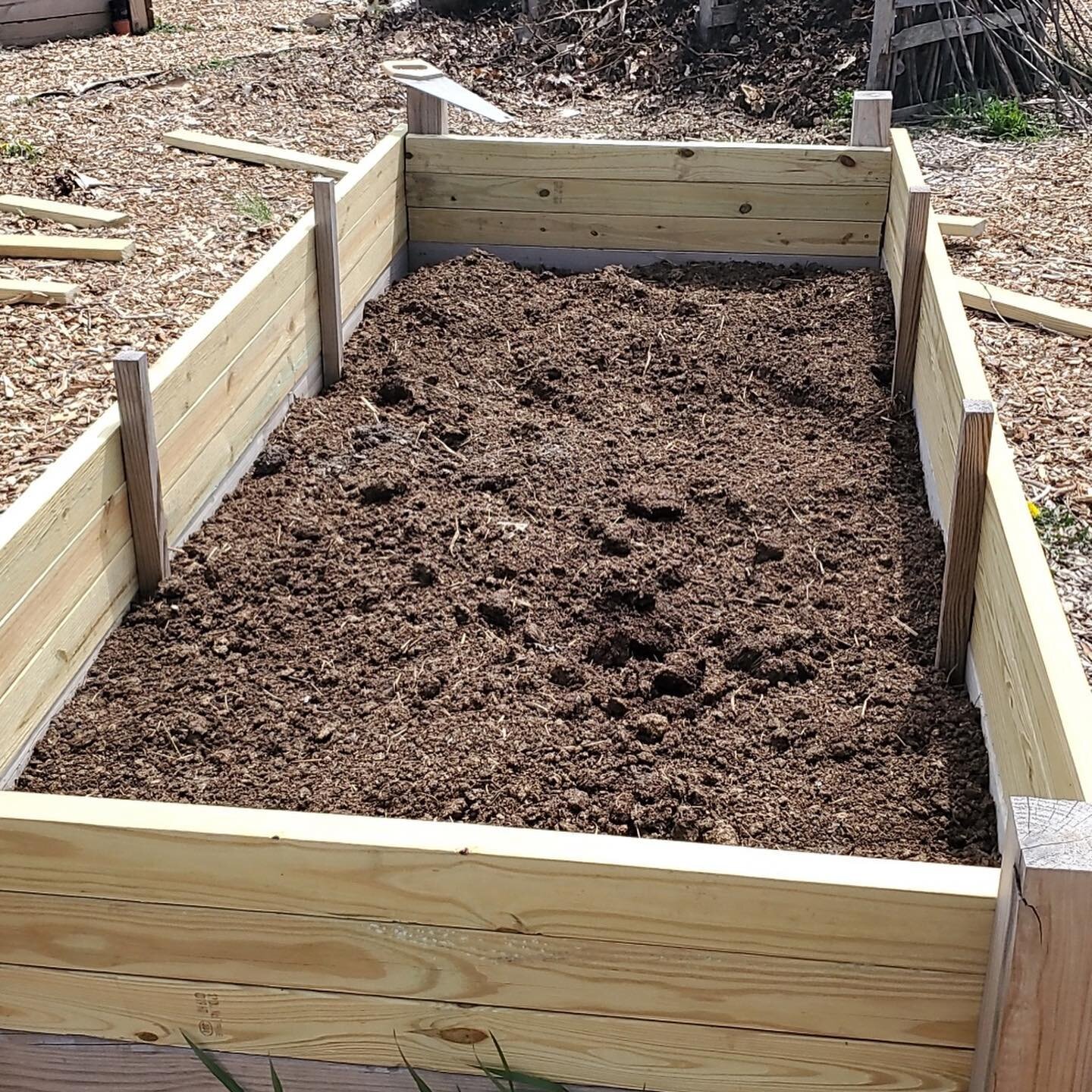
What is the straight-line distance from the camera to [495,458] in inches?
167

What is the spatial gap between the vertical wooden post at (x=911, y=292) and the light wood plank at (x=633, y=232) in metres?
1.09

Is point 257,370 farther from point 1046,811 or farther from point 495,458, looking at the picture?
point 1046,811

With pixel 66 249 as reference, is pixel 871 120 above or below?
above

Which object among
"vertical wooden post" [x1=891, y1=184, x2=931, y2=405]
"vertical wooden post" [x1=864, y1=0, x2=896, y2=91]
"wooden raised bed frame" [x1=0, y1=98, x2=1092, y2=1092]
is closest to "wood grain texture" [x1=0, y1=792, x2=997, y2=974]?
"wooden raised bed frame" [x1=0, y1=98, x2=1092, y2=1092]

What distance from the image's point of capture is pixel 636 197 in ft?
18.9

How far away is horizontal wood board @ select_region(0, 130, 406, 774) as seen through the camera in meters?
2.73

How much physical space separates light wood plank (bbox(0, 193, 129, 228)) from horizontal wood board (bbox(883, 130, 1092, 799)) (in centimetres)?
419

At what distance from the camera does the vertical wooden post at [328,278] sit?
451 cm

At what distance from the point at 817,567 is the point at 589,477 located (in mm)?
855

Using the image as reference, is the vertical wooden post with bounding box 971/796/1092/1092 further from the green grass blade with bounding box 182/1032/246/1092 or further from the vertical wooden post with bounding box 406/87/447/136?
the vertical wooden post with bounding box 406/87/447/136

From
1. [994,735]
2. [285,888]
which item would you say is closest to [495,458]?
[994,735]

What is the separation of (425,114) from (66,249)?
5.81ft

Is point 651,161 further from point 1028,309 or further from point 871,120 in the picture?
point 1028,309

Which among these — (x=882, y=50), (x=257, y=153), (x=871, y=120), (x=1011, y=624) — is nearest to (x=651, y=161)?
(x=871, y=120)
